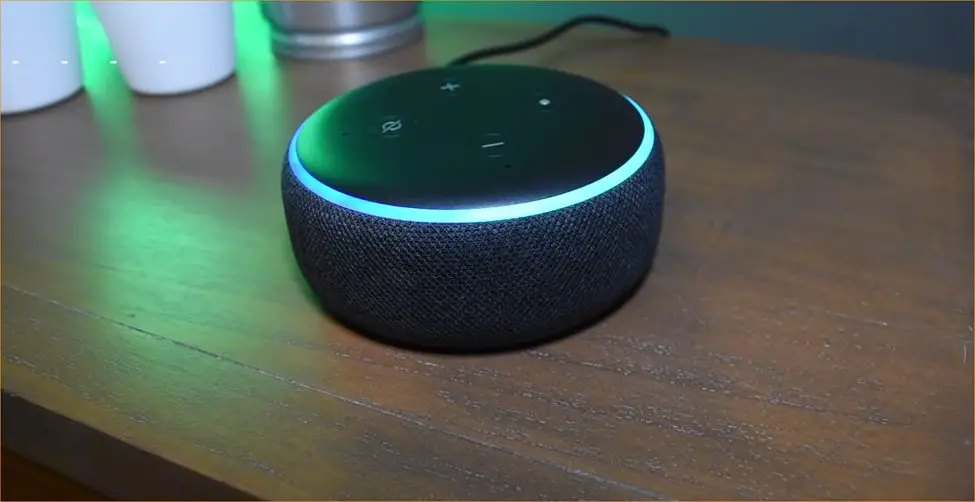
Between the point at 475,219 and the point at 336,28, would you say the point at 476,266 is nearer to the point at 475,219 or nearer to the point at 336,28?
the point at 475,219

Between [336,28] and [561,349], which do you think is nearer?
[561,349]

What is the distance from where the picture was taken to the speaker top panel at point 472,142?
33 cm

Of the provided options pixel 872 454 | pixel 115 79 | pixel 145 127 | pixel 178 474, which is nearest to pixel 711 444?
pixel 872 454

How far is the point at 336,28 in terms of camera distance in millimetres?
677

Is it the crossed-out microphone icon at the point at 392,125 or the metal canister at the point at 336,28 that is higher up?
the crossed-out microphone icon at the point at 392,125

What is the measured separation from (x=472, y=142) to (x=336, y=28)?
35 cm

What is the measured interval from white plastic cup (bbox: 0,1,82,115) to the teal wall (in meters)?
0.35

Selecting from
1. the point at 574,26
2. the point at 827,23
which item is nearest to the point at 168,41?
the point at 574,26

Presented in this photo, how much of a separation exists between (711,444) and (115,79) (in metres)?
0.54

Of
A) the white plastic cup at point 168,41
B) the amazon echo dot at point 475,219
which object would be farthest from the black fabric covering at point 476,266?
the white plastic cup at point 168,41

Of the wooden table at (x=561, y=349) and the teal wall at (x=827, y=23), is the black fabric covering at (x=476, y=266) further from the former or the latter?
the teal wall at (x=827, y=23)

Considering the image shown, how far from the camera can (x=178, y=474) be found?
30 centimetres

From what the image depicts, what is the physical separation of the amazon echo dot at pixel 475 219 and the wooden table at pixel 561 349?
0.8 inches

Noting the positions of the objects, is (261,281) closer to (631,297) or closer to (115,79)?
(631,297)
